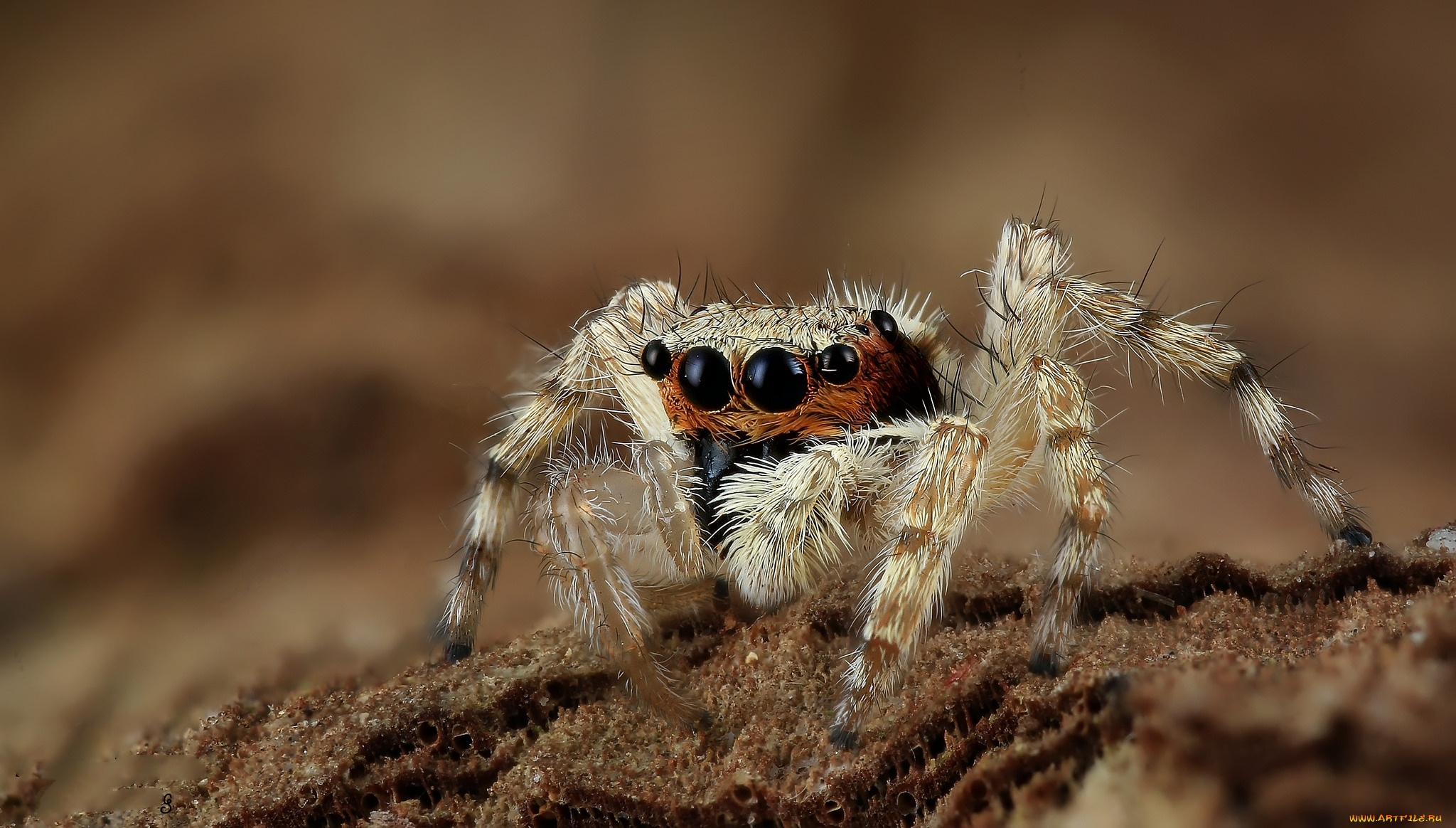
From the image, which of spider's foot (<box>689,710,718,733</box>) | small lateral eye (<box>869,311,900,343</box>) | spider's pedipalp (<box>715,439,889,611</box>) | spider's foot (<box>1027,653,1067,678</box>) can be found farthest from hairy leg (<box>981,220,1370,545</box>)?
spider's foot (<box>689,710,718,733</box>)

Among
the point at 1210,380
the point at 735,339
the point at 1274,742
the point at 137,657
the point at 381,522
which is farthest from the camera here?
the point at 381,522

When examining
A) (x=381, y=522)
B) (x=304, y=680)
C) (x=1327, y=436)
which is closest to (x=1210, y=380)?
(x=1327, y=436)

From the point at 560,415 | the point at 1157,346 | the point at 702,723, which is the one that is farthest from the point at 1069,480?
the point at 560,415

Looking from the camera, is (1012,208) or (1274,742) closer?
(1274,742)

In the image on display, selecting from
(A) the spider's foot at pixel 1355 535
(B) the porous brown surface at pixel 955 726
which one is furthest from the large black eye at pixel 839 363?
(A) the spider's foot at pixel 1355 535

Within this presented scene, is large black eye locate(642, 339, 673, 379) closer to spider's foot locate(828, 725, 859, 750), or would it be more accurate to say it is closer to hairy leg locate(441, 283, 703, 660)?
hairy leg locate(441, 283, 703, 660)

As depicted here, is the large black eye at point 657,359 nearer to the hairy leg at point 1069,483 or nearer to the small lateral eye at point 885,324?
the small lateral eye at point 885,324

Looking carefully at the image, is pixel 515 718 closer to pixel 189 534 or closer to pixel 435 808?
pixel 435 808
